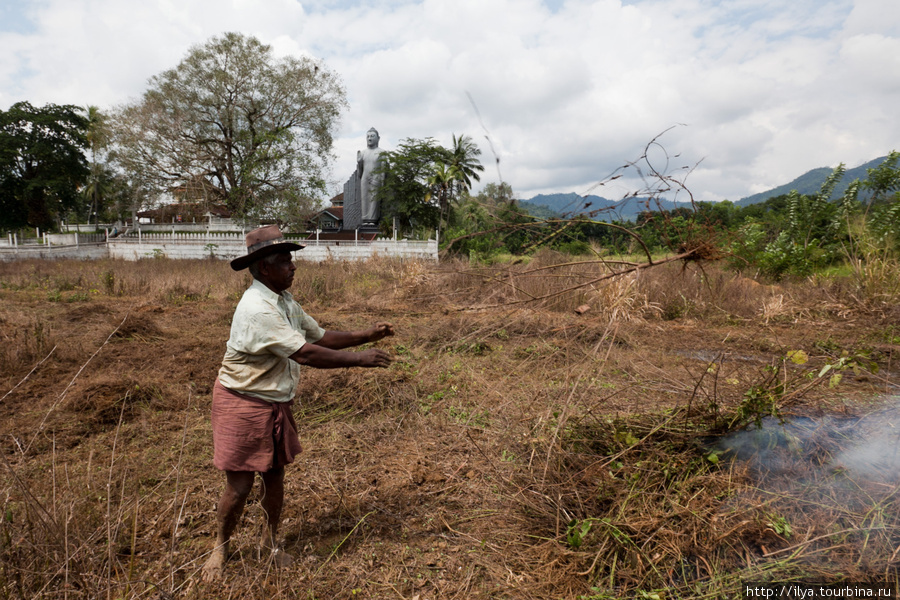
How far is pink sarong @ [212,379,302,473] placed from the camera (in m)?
1.97

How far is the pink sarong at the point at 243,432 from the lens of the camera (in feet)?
6.46

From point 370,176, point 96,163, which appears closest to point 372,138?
point 370,176

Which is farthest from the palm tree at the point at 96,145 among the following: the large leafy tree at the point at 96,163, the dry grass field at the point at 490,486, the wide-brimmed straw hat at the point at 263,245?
the wide-brimmed straw hat at the point at 263,245

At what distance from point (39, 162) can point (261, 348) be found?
123 ft

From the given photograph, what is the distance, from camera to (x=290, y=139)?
869 inches

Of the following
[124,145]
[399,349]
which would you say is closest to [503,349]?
[399,349]

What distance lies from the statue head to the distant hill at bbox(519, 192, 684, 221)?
2633cm

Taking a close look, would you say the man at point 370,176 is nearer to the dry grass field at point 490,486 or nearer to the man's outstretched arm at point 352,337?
the dry grass field at point 490,486

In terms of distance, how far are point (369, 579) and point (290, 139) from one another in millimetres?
22992

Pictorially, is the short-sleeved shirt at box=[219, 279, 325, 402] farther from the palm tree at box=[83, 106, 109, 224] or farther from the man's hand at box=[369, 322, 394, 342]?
the palm tree at box=[83, 106, 109, 224]

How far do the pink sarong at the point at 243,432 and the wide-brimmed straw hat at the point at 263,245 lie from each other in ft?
1.89

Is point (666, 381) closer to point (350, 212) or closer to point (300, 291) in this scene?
point (300, 291)

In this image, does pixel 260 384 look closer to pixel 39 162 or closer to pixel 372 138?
pixel 372 138

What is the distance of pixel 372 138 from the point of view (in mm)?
26891
